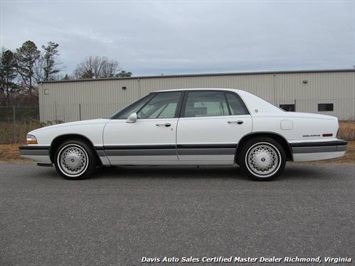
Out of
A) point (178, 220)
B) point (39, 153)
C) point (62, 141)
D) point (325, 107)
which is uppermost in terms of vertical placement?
point (325, 107)

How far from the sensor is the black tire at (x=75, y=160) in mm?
6387

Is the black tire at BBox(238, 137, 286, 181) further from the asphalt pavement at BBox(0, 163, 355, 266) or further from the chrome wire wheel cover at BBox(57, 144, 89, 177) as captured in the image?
the chrome wire wheel cover at BBox(57, 144, 89, 177)

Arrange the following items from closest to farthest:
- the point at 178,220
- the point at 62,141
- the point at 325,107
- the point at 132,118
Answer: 1. the point at 178,220
2. the point at 132,118
3. the point at 62,141
4. the point at 325,107

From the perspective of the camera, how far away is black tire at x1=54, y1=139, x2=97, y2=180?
639 cm

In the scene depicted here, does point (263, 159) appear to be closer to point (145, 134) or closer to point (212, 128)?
point (212, 128)

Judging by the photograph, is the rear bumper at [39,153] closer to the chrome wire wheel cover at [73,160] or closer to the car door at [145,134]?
the chrome wire wheel cover at [73,160]

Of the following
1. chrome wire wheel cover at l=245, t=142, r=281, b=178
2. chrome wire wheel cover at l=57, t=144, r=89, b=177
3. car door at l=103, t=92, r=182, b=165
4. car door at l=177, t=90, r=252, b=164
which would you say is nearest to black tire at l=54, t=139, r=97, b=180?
chrome wire wheel cover at l=57, t=144, r=89, b=177

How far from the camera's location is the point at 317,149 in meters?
5.93

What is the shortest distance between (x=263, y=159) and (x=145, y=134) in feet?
6.48

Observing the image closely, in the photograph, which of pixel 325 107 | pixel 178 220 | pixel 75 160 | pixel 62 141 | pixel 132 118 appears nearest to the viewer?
pixel 178 220

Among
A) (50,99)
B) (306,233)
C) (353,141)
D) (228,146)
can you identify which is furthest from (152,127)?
(50,99)

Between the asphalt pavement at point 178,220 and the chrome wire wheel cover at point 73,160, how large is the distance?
8.3 inches

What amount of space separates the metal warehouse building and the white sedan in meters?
21.8

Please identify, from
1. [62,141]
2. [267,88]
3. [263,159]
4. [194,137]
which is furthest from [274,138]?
[267,88]
